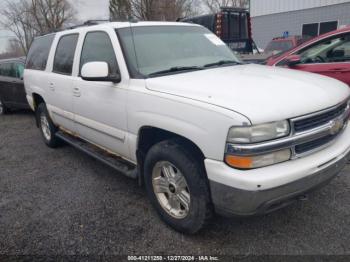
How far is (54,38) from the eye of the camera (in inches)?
189

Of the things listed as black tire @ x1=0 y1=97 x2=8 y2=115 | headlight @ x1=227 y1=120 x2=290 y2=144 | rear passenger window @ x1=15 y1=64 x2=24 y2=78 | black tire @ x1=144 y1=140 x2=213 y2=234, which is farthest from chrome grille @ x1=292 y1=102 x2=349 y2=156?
black tire @ x1=0 y1=97 x2=8 y2=115

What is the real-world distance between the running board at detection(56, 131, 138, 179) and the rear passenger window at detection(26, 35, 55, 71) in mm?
1349

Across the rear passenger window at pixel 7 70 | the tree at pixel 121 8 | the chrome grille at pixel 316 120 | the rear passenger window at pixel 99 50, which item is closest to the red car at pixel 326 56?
the chrome grille at pixel 316 120

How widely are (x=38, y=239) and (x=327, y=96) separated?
110 inches

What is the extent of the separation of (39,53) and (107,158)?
2.75 meters

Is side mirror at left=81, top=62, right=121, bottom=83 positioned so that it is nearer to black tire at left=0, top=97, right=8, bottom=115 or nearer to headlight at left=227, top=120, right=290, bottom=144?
headlight at left=227, top=120, right=290, bottom=144

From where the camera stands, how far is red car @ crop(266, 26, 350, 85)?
468 cm

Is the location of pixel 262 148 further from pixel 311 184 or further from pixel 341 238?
pixel 341 238

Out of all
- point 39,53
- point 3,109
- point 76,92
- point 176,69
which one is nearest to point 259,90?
point 176,69

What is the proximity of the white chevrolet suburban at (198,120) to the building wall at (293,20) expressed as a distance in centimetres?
1863

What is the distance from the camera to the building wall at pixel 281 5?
1975 centimetres

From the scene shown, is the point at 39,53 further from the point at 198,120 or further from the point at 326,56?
the point at 326,56

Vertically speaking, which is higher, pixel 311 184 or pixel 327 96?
A: pixel 327 96

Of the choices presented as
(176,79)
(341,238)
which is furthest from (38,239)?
(341,238)
